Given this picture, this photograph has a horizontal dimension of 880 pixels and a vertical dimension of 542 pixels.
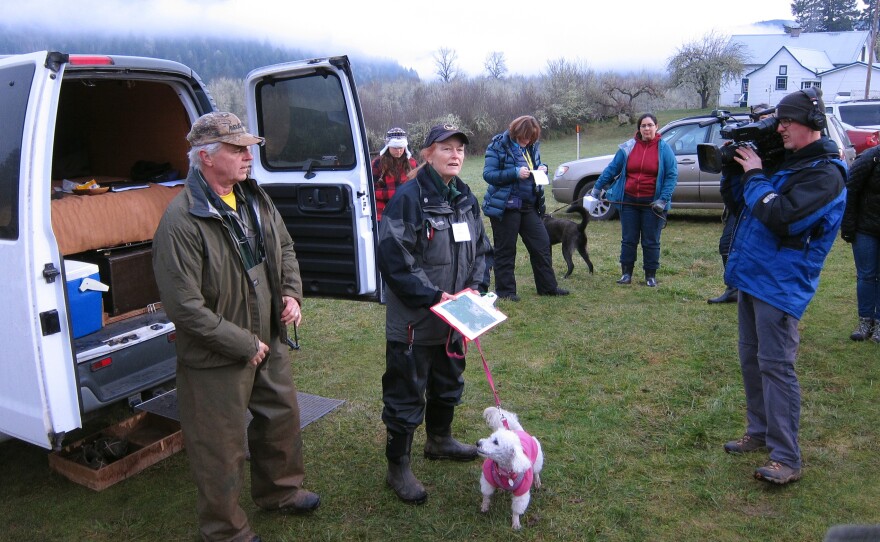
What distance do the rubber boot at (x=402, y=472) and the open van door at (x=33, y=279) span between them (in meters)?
1.44

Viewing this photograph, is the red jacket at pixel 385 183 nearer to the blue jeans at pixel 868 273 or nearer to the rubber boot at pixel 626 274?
the rubber boot at pixel 626 274

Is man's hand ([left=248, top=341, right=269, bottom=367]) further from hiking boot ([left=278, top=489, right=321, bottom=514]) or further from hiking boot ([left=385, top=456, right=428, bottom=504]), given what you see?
hiking boot ([left=385, top=456, right=428, bottom=504])

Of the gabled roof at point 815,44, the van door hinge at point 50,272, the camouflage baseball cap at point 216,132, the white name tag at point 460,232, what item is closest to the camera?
the camouflage baseball cap at point 216,132

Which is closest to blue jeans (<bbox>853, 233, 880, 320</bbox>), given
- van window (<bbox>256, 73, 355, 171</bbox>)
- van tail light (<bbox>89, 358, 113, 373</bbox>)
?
van window (<bbox>256, 73, 355, 171</bbox>)

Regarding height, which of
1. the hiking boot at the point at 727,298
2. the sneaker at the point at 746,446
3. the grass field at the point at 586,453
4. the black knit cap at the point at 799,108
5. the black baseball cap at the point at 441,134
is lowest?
the grass field at the point at 586,453

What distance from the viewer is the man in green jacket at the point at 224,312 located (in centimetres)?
249

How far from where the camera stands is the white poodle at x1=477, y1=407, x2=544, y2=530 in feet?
9.12

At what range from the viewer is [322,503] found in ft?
10.6

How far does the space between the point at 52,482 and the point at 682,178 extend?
9.10 metres

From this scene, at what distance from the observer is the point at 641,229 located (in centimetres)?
691

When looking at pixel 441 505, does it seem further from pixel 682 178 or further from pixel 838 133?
pixel 838 133

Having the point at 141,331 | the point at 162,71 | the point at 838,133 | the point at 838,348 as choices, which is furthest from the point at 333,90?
the point at 838,133

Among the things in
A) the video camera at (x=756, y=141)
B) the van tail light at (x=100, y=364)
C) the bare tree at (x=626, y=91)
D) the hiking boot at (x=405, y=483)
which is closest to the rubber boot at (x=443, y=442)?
the hiking boot at (x=405, y=483)

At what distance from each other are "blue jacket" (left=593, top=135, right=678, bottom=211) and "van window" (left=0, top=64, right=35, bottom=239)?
5.29 meters
